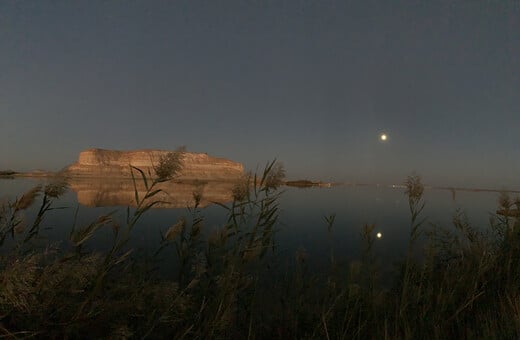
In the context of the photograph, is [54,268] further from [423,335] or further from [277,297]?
[277,297]

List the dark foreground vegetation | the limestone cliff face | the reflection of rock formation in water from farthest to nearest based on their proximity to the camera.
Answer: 1. the limestone cliff face
2. the reflection of rock formation in water
3. the dark foreground vegetation

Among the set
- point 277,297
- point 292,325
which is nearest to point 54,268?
point 292,325

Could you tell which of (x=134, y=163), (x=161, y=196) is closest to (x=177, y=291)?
(x=161, y=196)

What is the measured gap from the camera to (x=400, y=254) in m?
10.6

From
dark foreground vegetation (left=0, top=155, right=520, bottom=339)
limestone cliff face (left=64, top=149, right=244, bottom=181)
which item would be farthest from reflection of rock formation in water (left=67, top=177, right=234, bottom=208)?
limestone cliff face (left=64, top=149, right=244, bottom=181)

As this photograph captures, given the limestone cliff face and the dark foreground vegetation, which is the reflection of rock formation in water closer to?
the dark foreground vegetation

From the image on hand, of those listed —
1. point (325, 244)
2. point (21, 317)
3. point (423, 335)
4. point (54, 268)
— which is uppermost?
point (54, 268)

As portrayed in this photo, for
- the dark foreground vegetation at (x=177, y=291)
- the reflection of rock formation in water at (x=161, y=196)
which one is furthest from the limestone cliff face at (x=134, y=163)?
the dark foreground vegetation at (x=177, y=291)

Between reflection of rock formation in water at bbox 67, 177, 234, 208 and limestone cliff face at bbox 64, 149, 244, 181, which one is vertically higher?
limestone cliff face at bbox 64, 149, 244, 181

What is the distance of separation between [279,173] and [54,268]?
217 cm

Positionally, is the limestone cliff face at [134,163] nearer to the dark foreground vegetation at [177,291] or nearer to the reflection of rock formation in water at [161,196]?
the reflection of rock formation in water at [161,196]

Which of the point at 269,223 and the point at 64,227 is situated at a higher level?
the point at 269,223

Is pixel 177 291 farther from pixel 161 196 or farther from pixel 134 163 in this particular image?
pixel 134 163

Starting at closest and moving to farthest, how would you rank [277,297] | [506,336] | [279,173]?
1. [506,336]
2. [279,173]
3. [277,297]
